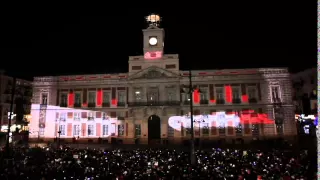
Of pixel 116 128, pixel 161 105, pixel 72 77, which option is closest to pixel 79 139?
pixel 116 128

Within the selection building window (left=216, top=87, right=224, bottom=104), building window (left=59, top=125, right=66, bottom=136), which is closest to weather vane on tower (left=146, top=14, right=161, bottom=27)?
building window (left=216, top=87, right=224, bottom=104)

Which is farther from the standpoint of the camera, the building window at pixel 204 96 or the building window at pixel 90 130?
the building window at pixel 90 130

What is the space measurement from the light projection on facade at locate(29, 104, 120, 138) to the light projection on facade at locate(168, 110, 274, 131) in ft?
28.6

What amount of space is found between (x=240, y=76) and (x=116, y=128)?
20399 mm

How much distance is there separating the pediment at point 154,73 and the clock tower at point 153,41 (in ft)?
7.31

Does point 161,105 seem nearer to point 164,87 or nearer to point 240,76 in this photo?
point 164,87

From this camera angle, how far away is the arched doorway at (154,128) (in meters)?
42.7

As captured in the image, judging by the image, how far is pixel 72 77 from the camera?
151ft

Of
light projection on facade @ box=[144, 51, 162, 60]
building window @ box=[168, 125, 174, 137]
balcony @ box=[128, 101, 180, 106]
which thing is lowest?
building window @ box=[168, 125, 174, 137]

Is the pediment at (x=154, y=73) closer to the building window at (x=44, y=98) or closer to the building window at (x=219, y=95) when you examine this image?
the building window at (x=219, y=95)

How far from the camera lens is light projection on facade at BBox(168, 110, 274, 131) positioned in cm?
4147

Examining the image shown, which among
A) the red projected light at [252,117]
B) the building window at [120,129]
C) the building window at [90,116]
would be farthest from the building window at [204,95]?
the building window at [90,116]

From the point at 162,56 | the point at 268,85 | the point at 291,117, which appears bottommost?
the point at 291,117

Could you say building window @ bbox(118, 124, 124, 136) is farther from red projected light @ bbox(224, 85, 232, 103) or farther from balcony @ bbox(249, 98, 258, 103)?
balcony @ bbox(249, 98, 258, 103)
